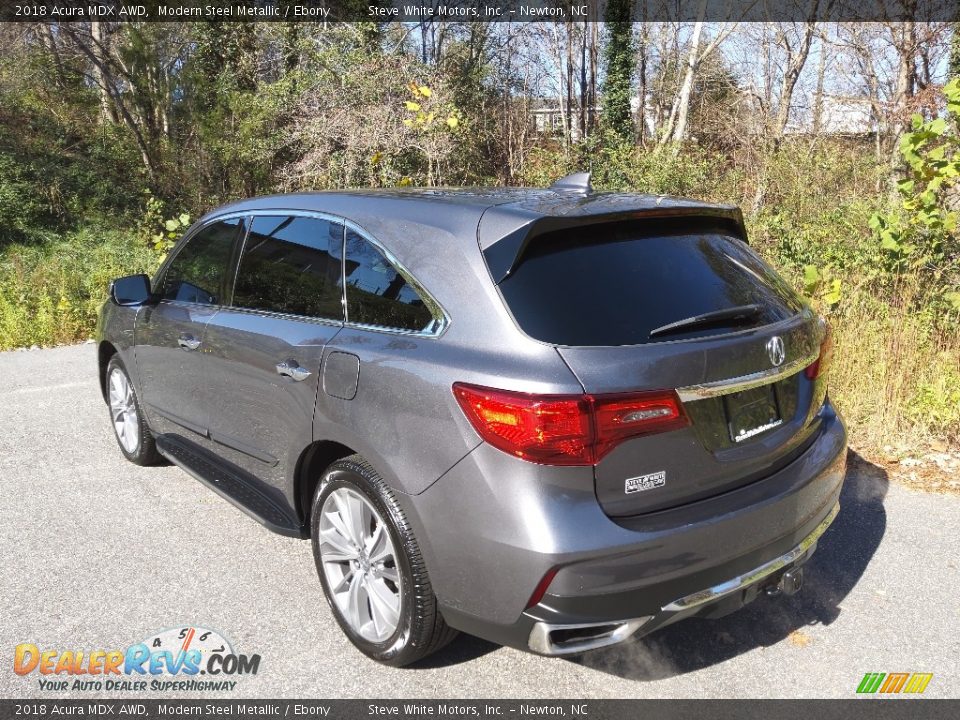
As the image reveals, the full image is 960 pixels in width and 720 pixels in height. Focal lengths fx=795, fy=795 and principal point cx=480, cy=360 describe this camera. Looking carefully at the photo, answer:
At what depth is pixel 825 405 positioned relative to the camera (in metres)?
3.36

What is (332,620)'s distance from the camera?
10.8 ft

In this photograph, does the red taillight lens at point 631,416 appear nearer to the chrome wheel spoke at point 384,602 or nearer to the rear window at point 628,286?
the rear window at point 628,286

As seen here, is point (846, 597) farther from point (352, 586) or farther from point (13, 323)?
point (13, 323)

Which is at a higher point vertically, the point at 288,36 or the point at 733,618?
the point at 288,36

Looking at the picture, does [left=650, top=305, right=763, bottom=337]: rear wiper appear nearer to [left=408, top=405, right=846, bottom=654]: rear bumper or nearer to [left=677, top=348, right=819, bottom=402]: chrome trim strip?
[left=677, top=348, right=819, bottom=402]: chrome trim strip

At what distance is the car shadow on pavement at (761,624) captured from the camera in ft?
9.71

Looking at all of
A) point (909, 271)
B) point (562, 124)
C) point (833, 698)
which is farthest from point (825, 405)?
point (562, 124)

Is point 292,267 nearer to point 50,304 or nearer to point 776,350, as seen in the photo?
point 776,350

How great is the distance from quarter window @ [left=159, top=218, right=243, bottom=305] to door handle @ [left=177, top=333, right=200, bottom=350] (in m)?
0.19

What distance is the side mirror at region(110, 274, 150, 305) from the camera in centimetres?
462

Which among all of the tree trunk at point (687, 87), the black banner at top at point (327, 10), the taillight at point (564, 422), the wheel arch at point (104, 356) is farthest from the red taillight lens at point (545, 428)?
the tree trunk at point (687, 87)

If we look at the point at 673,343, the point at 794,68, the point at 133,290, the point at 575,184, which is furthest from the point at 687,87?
the point at 673,343

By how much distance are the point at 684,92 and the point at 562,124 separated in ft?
14.9

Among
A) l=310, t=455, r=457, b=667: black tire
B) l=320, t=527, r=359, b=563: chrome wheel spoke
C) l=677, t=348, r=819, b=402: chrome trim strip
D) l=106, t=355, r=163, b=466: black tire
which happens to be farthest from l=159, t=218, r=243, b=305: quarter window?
l=677, t=348, r=819, b=402: chrome trim strip
